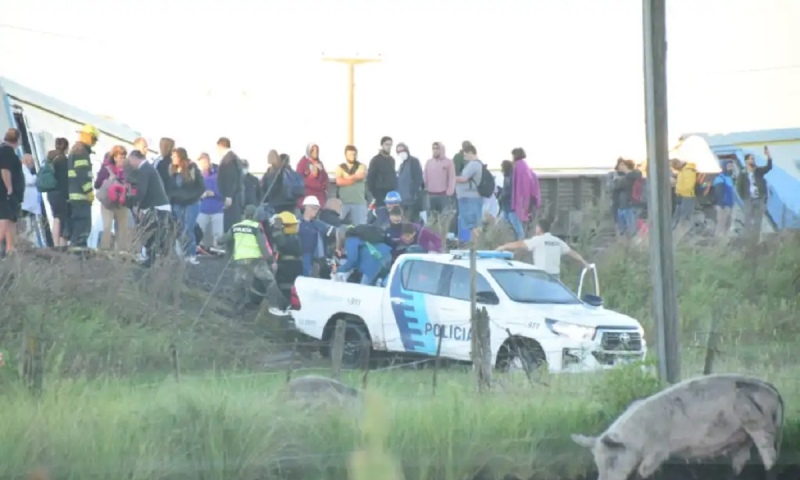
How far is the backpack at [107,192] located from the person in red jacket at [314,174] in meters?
1.24

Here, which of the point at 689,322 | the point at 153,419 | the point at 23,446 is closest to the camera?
the point at 23,446

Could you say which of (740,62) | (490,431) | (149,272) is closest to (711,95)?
(740,62)

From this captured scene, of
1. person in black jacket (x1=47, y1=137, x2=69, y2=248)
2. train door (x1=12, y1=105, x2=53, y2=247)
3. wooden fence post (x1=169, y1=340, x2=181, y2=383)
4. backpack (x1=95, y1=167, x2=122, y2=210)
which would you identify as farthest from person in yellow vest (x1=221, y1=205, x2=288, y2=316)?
train door (x1=12, y1=105, x2=53, y2=247)

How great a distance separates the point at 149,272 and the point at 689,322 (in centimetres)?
403

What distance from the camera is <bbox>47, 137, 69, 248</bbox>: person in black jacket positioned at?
752 centimetres

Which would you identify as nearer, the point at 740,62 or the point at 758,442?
the point at 758,442

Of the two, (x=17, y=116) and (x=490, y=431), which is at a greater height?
(x=17, y=116)

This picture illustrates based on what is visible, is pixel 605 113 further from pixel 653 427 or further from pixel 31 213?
pixel 31 213

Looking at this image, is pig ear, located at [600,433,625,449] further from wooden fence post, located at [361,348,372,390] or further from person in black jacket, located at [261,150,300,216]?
person in black jacket, located at [261,150,300,216]

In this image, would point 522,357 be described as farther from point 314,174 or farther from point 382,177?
point 314,174

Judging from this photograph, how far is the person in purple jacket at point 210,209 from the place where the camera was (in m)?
7.80

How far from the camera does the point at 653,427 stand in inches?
300

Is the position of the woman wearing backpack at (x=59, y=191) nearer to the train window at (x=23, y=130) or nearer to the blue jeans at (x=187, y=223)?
the train window at (x=23, y=130)

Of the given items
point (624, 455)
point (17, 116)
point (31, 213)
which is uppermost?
point (17, 116)
